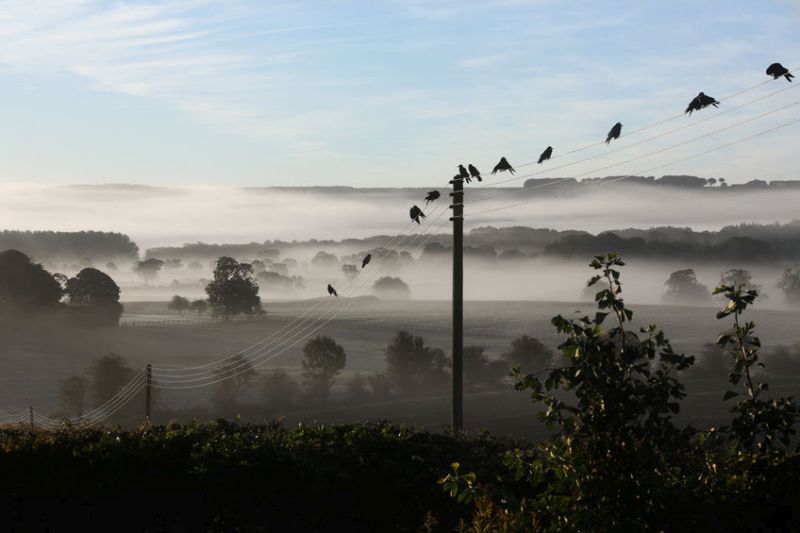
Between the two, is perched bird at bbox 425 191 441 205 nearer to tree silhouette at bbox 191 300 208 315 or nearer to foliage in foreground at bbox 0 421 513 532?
foliage in foreground at bbox 0 421 513 532

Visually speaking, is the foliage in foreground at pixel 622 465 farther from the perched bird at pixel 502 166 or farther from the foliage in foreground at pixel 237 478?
the perched bird at pixel 502 166

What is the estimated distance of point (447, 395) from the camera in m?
89.2

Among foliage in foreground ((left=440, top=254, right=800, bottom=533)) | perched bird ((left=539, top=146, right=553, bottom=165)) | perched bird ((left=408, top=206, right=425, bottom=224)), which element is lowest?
foliage in foreground ((left=440, top=254, right=800, bottom=533))

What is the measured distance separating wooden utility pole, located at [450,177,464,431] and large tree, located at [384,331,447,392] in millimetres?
67414

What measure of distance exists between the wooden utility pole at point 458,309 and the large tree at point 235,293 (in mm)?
96076

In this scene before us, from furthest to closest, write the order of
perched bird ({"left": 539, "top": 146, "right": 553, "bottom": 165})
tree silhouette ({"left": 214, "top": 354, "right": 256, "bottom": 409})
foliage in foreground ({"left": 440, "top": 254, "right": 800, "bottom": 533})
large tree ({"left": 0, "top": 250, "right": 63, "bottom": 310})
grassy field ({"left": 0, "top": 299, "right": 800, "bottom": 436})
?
large tree ({"left": 0, "top": 250, "right": 63, "bottom": 310}) < tree silhouette ({"left": 214, "top": 354, "right": 256, "bottom": 409}) < grassy field ({"left": 0, "top": 299, "right": 800, "bottom": 436}) < perched bird ({"left": 539, "top": 146, "right": 553, "bottom": 165}) < foliage in foreground ({"left": 440, "top": 254, "right": 800, "bottom": 533})

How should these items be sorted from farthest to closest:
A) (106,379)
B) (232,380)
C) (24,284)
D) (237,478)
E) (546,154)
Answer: (24,284) → (232,380) → (106,379) → (546,154) → (237,478)

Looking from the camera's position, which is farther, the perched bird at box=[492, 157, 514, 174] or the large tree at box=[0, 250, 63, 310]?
the large tree at box=[0, 250, 63, 310]

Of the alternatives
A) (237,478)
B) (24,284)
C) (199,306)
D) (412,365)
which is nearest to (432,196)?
(237,478)

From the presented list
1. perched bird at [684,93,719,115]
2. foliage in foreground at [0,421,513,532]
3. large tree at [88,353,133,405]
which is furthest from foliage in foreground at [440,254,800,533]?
large tree at [88,353,133,405]

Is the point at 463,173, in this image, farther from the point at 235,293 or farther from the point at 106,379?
the point at 235,293

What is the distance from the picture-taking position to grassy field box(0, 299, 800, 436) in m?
79.6

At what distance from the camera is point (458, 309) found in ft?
84.1

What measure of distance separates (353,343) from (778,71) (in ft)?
329
